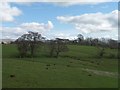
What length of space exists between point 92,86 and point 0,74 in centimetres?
1132

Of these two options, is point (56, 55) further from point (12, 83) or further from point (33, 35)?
point (12, 83)

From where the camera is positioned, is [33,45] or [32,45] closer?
[32,45]

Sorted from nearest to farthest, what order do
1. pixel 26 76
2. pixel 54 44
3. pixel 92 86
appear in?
pixel 92 86 → pixel 26 76 → pixel 54 44

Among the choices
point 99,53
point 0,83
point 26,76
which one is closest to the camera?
point 0,83

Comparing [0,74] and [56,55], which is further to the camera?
[56,55]

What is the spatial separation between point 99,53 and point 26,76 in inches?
2775

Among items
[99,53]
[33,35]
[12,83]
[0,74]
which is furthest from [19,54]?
[12,83]

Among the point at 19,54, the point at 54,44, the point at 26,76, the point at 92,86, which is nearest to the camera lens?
the point at 92,86

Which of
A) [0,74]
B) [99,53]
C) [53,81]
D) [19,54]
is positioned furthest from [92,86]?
[99,53]

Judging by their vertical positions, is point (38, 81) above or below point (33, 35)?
below

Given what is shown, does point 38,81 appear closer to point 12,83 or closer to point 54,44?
point 12,83

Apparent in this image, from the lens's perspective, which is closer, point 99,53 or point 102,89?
point 102,89

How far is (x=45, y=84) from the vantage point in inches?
1095

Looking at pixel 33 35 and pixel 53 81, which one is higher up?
pixel 33 35
